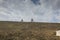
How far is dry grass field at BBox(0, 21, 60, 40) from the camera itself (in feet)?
16.2

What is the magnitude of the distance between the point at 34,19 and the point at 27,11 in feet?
1.19

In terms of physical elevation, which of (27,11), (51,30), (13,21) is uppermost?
(27,11)

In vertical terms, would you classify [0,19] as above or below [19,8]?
below

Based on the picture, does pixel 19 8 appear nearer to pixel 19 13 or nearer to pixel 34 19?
pixel 19 13

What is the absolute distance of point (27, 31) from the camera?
5.08 meters

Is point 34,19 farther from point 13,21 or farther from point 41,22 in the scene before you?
point 13,21

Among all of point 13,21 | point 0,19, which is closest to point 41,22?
point 13,21

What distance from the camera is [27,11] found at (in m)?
5.39

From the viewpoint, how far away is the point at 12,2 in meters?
5.36

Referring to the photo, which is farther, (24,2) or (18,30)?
(24,2)

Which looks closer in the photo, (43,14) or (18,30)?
(18,30)

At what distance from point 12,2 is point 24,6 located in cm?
43

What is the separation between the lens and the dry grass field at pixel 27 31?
16.2 feet

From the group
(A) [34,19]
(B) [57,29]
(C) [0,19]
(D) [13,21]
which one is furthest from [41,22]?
(C) [0,19]
